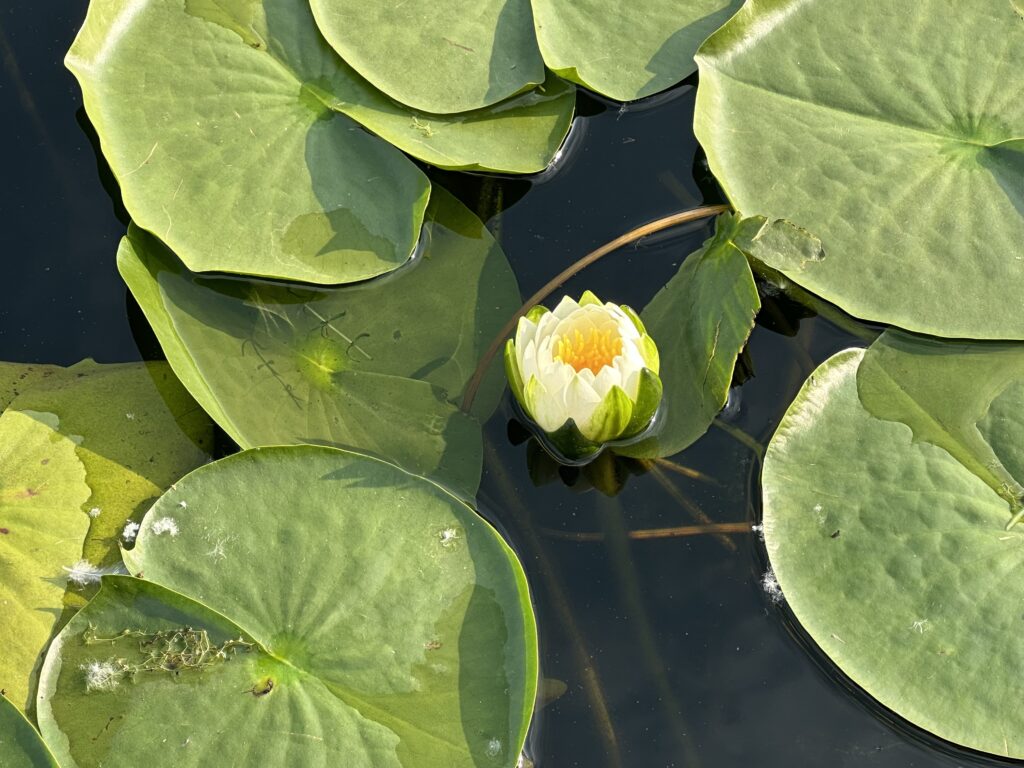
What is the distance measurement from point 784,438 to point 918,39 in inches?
47.1

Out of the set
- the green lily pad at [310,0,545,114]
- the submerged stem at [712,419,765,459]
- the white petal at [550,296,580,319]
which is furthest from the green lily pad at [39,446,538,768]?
the green lily pad at [310,0,545,114]

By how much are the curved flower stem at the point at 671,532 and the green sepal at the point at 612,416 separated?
26cm

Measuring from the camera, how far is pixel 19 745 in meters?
1.95

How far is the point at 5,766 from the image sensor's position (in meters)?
1.94

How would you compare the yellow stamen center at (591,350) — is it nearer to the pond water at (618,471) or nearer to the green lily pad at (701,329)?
the green lily pad at (701,329)

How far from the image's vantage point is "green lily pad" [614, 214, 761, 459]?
2.17m

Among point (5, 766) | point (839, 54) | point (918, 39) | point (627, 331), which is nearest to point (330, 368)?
point (627, 331)

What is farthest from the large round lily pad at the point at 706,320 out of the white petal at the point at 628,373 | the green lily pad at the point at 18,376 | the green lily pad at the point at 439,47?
the green lily pad at the point at 18,376

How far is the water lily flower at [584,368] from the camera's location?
2.14 m

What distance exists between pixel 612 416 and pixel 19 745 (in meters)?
1.50

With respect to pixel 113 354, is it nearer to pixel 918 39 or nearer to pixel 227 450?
pixel 227 450

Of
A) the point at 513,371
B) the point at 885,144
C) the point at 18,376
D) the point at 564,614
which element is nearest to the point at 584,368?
the point at 513,371

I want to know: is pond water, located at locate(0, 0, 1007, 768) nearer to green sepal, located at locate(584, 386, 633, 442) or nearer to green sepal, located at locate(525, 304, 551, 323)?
green sepal, located at locate(584, 386, 633, 442)

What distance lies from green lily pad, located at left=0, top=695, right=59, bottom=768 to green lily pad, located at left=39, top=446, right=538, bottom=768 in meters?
0.07
